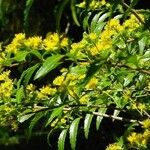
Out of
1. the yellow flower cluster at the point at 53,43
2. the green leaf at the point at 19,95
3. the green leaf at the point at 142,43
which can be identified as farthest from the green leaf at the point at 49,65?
the green leaf at the point at 19,95

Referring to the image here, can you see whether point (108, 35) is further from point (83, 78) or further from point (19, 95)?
point (19, 95)

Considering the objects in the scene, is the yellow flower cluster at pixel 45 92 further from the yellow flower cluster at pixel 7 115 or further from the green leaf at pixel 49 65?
the green leaf at pixel 49 65

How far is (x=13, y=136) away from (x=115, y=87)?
7422 millimetres

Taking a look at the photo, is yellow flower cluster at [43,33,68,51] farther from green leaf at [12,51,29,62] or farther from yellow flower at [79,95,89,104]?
yellow flower at [79,95,89,104]

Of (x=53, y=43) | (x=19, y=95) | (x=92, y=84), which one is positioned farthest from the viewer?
(x=19, y=95)

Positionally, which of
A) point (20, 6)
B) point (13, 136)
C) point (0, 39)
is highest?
point (20, 6)

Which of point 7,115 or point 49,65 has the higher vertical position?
point 49,65

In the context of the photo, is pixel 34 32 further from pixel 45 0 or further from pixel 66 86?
pixel 66 86

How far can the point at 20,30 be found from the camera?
29.1ft

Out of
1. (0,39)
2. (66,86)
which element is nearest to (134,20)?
(66,86)

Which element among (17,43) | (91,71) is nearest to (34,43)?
(17,43)

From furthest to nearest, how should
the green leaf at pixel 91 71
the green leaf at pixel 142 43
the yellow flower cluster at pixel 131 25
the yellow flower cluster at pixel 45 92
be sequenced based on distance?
the yellow flower cluster at pixel 45 92 < the yellow flower cluster at pixel 131 25 < the green leaf at pixel 142 43 < the green leaf at pixel 91 71

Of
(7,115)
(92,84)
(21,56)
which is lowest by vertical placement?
(7,115)

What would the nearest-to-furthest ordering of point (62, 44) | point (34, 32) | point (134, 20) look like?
1. point (62, 44)
2. point (134, 20)
3. point (34, 32)
